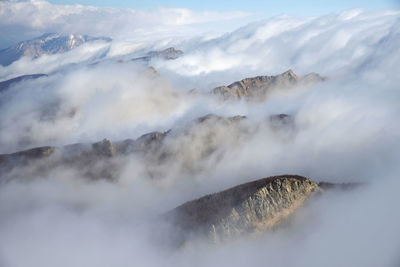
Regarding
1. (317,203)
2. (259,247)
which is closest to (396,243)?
(317,203)

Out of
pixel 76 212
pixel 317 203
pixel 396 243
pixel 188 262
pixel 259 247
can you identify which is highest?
pixel 396 243

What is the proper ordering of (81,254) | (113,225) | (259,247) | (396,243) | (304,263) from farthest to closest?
1. (113,225)
2. (81,254)
3. (259,247)
4. (304,263)
5. (396,243)

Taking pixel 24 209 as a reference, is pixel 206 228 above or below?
above

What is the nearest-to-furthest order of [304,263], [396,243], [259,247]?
[396,243] < [304,263] < [259,247]

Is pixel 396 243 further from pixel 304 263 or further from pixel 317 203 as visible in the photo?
pixel 317 203

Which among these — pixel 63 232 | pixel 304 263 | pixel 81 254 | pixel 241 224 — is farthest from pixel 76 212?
pixel 304 263

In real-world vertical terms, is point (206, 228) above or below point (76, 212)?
above

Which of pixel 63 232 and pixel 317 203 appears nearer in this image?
pixel 317 203

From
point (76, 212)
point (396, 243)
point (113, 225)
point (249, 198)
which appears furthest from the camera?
point (76, 212)

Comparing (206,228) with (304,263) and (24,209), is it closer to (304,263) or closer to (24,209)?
(304,263)
